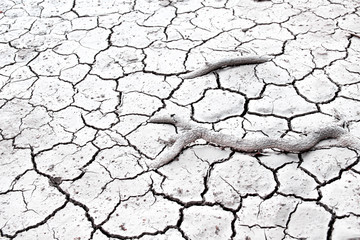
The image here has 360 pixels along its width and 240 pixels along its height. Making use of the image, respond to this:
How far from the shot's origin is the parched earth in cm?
204

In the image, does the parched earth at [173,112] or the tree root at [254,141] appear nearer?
the parched earth at [173,112]

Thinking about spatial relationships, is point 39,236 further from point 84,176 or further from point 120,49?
point 120,49

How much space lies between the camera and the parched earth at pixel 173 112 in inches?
80.1

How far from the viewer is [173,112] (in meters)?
2.70

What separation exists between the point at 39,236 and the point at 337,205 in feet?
4.96

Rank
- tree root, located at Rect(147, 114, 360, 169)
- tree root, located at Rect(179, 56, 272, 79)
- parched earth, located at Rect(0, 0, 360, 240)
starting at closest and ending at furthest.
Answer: parched earth, located at Rect(0, 0, 360, 240) → tree root, located at Rect(147, 114, 360, 169) → tree root, located at Rect(179, 56, 272, 79)

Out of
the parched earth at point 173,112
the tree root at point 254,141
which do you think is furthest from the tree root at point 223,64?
the tree root at point 254,141

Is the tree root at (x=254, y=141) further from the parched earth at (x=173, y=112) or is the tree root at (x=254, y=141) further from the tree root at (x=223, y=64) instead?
the tree root at (x=223, y=64)

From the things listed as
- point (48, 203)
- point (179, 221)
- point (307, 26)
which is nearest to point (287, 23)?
point (307, 26)

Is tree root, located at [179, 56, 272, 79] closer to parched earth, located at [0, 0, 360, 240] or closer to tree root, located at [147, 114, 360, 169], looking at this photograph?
parched earth, located at [0, 0, 360, 240]

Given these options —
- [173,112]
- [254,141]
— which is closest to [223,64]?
[173,112]

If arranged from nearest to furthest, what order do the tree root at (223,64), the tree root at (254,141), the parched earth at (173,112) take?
1. the parched earth at (173,112)
2. the tree root at (254,141)
3. the tree root at (223,64)

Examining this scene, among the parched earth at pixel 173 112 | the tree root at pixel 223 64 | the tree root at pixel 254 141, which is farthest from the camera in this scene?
the tree root at pixel 223 64

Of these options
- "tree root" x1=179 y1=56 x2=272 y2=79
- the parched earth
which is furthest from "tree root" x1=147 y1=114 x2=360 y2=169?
"tree root" x1=179 y1=56 x2=272 y2=79
